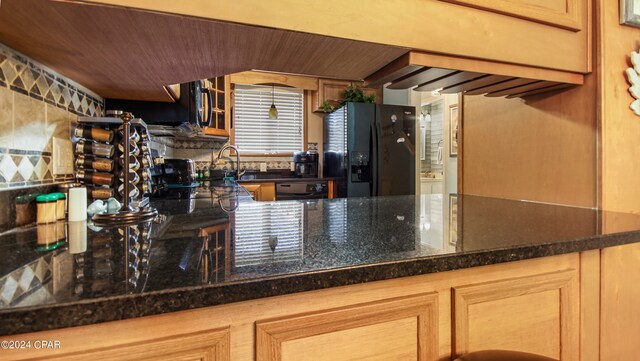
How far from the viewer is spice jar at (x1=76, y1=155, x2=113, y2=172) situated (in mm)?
1108

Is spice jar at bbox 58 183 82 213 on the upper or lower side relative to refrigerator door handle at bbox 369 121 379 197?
lower

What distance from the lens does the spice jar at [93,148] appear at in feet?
3.61

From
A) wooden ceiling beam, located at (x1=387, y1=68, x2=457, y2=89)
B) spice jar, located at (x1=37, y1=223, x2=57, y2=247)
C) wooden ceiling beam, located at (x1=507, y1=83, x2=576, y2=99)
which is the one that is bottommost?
spice jar, located at (x1=37, y1=223, x2=57, y2=247)

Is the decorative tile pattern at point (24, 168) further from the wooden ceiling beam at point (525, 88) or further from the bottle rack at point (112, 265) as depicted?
the wooden ceiling beam at point (525, 88)

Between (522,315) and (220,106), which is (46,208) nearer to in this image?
(522,315)

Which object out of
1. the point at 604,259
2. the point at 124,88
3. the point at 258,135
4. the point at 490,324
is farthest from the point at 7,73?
the point at 258,135

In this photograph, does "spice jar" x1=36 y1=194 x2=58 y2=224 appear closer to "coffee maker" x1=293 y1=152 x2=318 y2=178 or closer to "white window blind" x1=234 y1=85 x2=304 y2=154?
"coffee maker" x1=293 y1=152 x2=318 y2=178

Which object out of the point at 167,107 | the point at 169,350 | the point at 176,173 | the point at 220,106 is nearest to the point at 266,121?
the point at 220,106

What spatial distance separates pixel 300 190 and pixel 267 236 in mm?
2696

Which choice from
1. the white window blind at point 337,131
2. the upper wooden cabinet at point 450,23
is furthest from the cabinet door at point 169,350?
the white window blind at point 337,131

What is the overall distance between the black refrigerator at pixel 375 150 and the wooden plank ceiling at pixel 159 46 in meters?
2.33

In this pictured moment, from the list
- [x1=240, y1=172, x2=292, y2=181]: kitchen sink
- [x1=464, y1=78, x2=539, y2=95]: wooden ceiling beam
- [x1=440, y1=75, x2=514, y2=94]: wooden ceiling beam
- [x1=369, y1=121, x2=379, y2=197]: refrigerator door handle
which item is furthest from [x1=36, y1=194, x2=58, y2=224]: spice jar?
[x1=240, y1=172, x2=292, y2=181]: kitchen sink

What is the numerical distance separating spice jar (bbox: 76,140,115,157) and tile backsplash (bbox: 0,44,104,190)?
51 mm

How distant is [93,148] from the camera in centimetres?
111
